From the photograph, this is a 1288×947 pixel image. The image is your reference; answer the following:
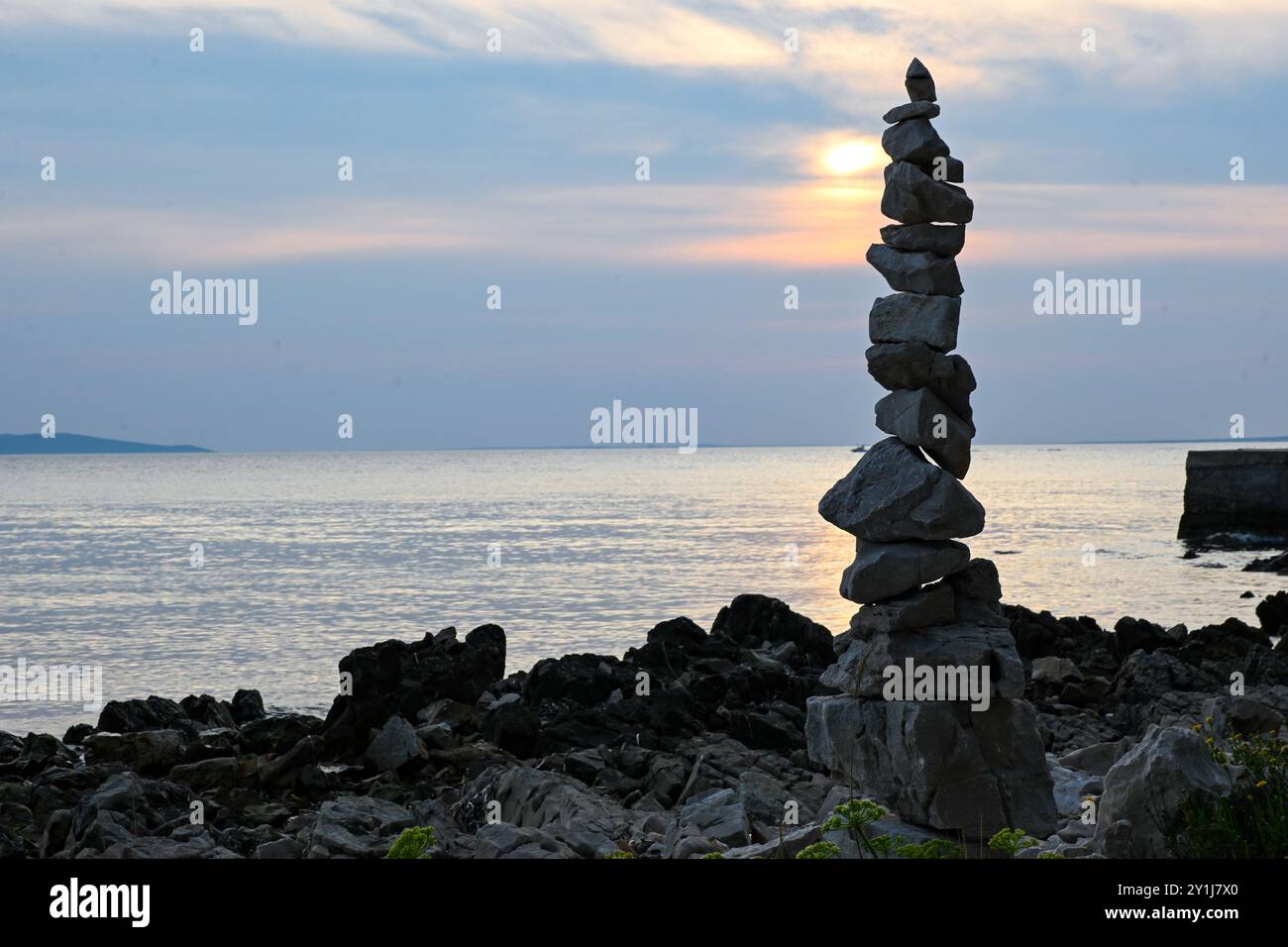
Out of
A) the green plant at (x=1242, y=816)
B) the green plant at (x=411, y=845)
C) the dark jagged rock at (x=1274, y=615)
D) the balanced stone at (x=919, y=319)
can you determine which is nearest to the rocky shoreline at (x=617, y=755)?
the green plant at (x=1242, y=816)

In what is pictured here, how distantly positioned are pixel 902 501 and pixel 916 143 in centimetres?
326

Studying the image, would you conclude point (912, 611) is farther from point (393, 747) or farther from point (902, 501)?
point (393, 747)

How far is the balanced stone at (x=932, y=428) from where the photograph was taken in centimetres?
1210

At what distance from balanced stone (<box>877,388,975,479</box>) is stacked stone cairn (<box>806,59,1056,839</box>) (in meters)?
0.01

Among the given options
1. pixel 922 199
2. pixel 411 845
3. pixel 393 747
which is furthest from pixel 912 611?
pixel 393 747

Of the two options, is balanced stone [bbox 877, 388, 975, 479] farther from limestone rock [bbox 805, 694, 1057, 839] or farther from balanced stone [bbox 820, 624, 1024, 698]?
limestone rock [bbox 805, 694, 1057, 839]

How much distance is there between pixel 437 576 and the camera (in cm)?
5703

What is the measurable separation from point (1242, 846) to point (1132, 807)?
1302 millimetres

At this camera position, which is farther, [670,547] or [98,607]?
[670,547]

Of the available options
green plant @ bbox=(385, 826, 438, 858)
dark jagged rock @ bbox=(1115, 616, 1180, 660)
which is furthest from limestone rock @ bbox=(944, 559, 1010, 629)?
dark jagged rock @ bbox=(1115, 616, 1180, 660)

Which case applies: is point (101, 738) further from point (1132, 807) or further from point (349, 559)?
point (349, 559)
